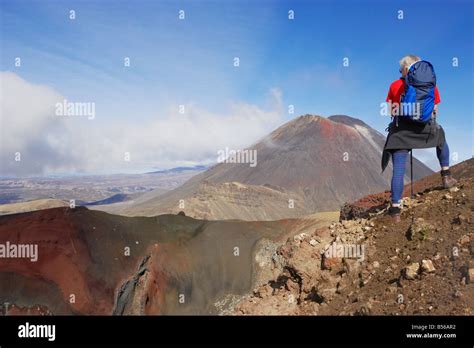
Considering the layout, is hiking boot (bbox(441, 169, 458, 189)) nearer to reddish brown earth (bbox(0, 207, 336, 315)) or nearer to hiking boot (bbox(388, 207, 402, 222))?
hiking boot (bbox(388, 207, 402, 222))

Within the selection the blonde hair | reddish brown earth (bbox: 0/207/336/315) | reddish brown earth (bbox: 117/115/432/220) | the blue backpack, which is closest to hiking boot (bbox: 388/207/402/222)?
the blue backpack

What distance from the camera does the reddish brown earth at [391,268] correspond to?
3316 mm

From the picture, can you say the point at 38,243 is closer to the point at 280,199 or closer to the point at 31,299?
the point at 31,299

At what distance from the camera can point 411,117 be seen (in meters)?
4.24

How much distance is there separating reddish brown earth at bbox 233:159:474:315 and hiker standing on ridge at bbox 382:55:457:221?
1.41ft

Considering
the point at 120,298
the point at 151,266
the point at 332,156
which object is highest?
the point at 332,156

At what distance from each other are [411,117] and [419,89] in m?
0.31

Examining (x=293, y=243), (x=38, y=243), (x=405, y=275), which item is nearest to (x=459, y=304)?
(x=405, y=275)

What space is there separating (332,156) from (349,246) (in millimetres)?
55610

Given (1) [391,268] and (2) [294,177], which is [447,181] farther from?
(2) [294,177]

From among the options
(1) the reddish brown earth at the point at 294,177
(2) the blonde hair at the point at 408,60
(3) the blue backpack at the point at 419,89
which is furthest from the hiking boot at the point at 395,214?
(1) the reddish brown earth at the point at 294,177

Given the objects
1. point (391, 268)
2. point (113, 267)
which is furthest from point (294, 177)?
point (391, 268)

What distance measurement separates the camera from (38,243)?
33.1 feet
